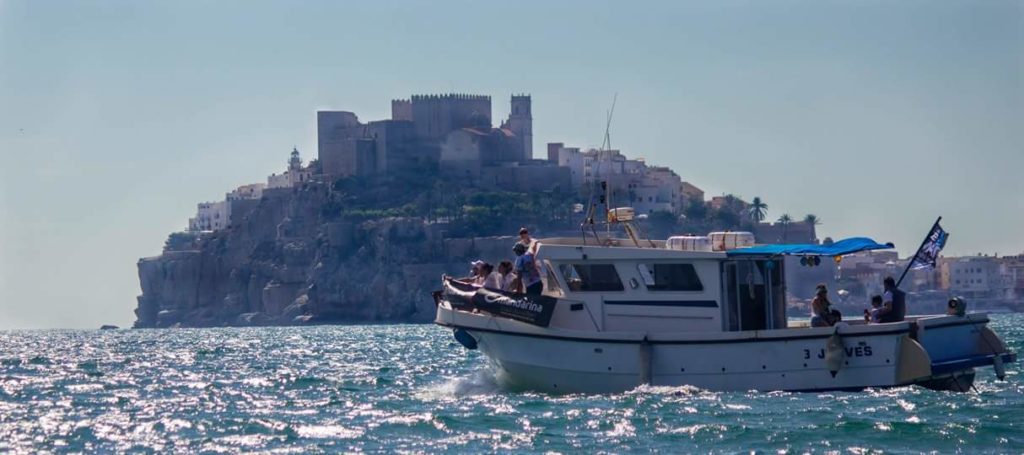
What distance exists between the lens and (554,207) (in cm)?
12750

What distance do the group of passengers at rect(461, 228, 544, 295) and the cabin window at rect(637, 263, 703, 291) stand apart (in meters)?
1.55

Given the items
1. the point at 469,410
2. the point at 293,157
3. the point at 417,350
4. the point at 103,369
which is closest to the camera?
the point at 469,410

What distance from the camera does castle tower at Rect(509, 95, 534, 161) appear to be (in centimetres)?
14738

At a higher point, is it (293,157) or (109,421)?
(293,157)

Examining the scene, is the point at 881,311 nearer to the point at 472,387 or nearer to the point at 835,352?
the point at 835,352

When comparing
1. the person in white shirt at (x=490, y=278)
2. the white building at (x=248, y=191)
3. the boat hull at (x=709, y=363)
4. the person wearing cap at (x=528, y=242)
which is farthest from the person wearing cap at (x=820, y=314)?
the white building at (x=248, y=191)

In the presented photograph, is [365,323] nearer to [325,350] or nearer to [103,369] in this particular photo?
[325,350]

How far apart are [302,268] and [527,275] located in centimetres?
10265

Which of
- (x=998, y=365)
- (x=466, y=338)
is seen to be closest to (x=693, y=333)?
(x=466, y=338)

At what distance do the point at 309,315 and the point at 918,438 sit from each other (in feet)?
336

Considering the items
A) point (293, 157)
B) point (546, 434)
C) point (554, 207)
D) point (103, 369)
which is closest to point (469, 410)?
point (546, 434)

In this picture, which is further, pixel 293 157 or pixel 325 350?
pixel 293 157

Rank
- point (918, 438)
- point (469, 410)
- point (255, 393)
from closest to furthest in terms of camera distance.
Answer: point (918, 438)
point (469, 410)
point (255, 393)

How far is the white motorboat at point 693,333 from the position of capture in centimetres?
2291
